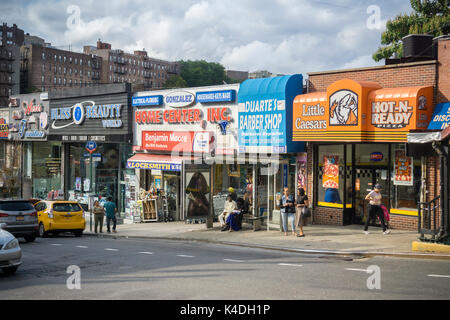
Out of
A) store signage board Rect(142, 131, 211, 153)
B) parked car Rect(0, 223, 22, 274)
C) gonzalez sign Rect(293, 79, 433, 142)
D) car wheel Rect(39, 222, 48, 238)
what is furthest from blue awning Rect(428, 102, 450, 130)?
car wheel Rect(39, 222, 48, 238)

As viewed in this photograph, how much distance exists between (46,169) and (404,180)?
25585mm

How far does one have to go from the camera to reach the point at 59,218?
22406mm

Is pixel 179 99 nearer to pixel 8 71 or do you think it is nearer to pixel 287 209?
pixel 287 209

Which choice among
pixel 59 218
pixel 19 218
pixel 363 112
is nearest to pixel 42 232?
pixel 59 218

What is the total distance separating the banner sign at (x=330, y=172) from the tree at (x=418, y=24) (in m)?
16.9

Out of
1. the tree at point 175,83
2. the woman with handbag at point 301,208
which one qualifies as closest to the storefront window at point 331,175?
the woman with handbag at point 301,208

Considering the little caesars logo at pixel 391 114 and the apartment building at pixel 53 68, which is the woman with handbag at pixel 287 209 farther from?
the apartment building at pixel 53 68

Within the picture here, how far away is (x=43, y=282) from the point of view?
11.3 m

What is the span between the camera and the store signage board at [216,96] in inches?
918

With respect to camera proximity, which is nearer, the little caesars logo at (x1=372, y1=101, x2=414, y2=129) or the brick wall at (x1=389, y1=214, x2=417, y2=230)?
the little caesars logo at (x1=372, y1=101, x2=414, y2=129)

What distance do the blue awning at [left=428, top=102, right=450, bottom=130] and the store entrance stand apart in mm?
2661

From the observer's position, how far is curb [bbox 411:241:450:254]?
541 inches

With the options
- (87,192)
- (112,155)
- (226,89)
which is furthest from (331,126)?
(87,192)

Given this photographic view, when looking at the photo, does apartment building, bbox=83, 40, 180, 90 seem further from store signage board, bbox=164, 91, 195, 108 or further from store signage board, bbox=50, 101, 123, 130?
store signage board, bbox=164, 91, 195, 108
